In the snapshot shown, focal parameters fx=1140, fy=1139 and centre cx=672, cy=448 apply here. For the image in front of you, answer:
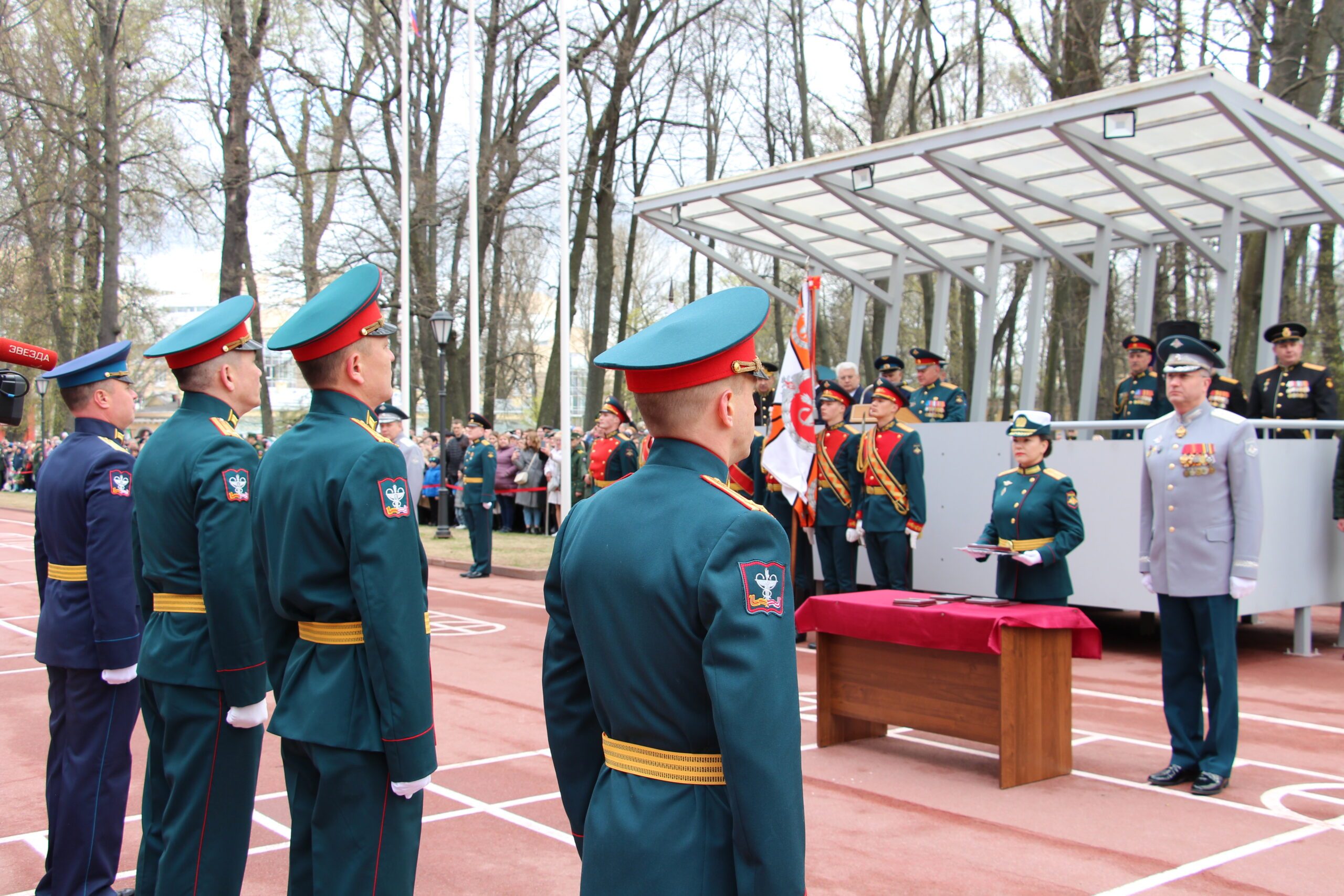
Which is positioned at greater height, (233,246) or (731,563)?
(233,246)

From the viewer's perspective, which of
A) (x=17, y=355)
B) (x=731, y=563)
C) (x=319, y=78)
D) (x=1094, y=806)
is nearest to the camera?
(x=731, y=563)

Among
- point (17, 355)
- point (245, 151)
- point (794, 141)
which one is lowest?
point (17, 355)

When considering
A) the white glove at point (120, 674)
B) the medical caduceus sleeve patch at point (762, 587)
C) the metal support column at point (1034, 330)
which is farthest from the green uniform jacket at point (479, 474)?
the medical caduceus sleeve patch at point (762, 587)

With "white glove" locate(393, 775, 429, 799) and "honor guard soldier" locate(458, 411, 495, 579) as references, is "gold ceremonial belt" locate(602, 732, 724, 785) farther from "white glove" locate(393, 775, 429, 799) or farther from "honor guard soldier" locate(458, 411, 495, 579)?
"honor guard soldier" locate(458, 411, 495, 579)

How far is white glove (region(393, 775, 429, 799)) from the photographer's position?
3107mm

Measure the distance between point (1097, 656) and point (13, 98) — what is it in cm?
3048

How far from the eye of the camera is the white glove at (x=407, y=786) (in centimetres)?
311

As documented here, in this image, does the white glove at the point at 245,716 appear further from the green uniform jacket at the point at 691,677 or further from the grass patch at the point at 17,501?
the grass patch at the point at 17,501

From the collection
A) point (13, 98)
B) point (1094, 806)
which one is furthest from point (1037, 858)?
point (13, 98)

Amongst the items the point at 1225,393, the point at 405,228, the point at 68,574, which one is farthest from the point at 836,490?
the point at 405,228

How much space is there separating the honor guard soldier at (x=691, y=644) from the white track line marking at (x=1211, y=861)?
2969 millimetres

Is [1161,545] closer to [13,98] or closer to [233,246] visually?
[233,246]

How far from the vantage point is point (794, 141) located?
110 ft

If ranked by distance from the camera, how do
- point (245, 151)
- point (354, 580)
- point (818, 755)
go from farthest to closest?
point (245, 151), point (818, 755), point (354, 580)
